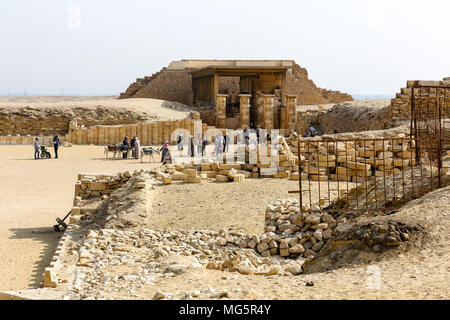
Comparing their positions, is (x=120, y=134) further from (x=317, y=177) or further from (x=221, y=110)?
(x=317, y=177)

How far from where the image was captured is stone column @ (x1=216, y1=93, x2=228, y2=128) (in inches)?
1316

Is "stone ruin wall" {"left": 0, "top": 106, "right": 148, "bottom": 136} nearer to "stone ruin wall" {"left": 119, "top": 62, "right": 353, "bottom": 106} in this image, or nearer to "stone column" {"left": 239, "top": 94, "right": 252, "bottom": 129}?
"stone column" {"left": 239, "top": 94, "right": 252, "bottom": 129}

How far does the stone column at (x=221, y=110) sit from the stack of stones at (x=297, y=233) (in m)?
23.2

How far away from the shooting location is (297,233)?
10094 millimetres

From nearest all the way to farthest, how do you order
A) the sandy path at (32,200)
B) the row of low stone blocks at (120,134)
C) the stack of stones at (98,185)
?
1. the sandy path at (32,200)
2. the stack of stones at (98,185)
3. the row of low stone blocks at (120,134)

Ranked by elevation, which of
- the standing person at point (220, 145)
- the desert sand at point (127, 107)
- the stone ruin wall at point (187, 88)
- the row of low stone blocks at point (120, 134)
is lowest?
the standing person at point (220, 145)

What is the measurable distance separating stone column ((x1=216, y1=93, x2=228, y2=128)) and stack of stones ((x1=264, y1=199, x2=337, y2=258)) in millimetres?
23162

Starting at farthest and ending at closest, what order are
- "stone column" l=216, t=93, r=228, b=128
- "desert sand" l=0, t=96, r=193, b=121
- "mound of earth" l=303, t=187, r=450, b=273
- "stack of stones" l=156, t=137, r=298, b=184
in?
"desert sand" l=0, t=96, r=193, b=121, "stone column" l=216, t=93, r=228, b=128, "stack of stones" l=156, t=137, r=298, b=184, "mound of earth" l=303, t=187, r=450, b=273

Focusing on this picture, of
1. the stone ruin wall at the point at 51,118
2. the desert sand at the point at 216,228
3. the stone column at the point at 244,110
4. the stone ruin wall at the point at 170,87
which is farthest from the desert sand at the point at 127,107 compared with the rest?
the desert sand at the point at 216,228

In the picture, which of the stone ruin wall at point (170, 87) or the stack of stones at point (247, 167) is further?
the stone ruin wall at point (170, 87)

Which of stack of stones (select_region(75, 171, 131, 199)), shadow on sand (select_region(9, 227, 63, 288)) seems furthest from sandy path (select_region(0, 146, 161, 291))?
stack of stones (select_region(75, 171, 131, 199))

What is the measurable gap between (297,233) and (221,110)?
2401 centimetres

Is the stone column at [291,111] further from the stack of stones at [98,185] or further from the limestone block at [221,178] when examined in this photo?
the stack of stones at [98,185]

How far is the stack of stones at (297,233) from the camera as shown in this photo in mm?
9742
